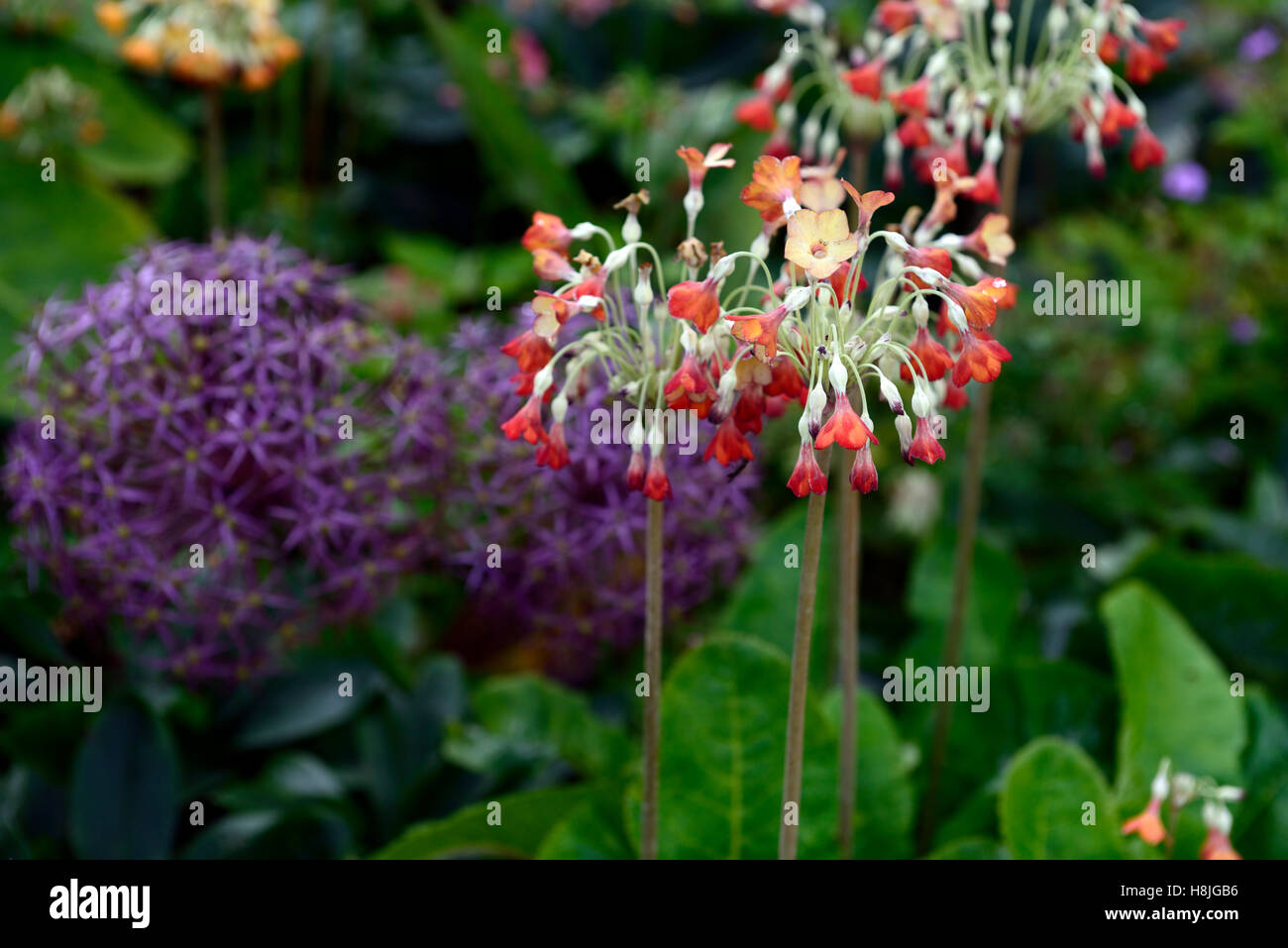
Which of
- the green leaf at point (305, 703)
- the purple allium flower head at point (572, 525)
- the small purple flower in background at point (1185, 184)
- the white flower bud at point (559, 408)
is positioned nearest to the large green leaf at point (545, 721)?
the purple allium flower head at point (572, 525)

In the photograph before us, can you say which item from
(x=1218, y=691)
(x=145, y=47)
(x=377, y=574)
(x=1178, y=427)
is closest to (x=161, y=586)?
(x=377, y=574)

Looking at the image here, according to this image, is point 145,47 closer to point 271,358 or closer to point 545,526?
point 271,358

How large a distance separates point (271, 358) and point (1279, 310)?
2.49m

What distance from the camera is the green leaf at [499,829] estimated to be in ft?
5.19

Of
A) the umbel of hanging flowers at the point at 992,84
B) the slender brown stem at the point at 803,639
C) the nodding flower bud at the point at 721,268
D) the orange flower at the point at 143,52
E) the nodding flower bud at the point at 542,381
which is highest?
the orange flower at the point at 143,52

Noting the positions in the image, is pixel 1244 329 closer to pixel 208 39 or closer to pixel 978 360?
pixel 978 360

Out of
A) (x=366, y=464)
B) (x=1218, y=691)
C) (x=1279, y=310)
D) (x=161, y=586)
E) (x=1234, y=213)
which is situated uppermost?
(x=1234, y=213)

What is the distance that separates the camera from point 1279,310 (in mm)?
2832

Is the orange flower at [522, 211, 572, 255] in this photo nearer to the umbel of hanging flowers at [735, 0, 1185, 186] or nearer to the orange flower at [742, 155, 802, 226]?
the orange flower at [742, 155, 802, 226]

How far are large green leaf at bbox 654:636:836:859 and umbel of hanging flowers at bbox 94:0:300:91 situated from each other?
5.81 feet

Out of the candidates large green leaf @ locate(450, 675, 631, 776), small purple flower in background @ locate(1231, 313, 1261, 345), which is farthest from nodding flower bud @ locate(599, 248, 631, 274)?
small purple flower in background @ locate(1231, 313, 1261, 345)

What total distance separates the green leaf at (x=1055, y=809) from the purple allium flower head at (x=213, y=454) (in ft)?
3.41

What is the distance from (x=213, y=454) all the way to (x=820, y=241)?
117 centimetres

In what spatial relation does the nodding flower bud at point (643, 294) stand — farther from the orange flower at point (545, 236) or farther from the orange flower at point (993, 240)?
the orange flower at point (993, 240)
